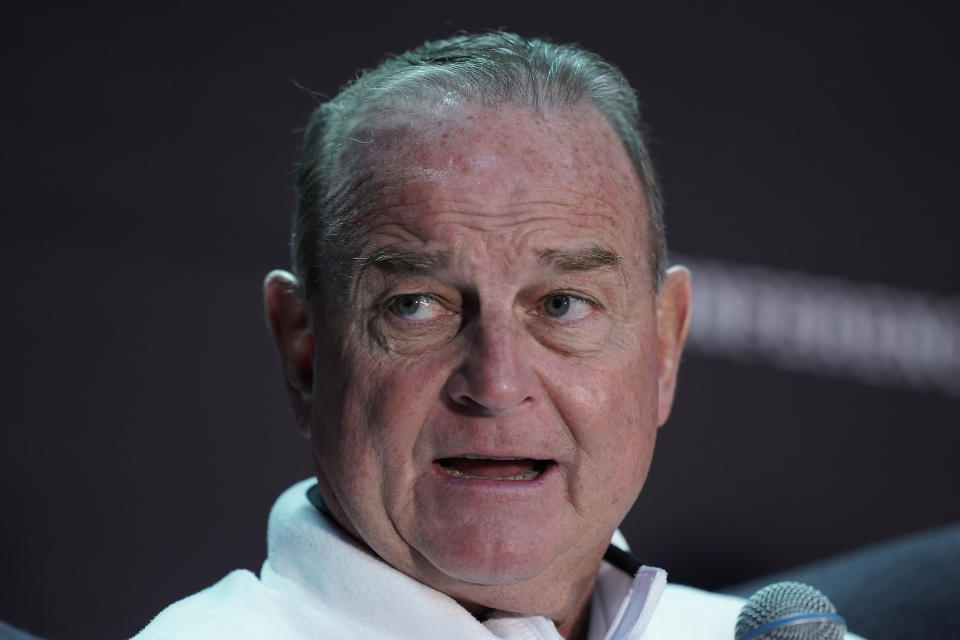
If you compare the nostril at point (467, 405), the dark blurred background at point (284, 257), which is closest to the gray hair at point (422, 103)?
the nostril at point (467, 405)

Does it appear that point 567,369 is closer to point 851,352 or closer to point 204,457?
point 204,457

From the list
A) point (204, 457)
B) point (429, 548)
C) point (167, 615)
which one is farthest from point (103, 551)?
point (429, 548)

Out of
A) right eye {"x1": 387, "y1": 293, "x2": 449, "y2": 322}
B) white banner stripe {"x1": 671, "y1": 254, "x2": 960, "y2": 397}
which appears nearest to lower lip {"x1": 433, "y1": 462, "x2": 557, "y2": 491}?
right eye {"x1": 387, "y1": 293, "x2": 449, "y2": 322}

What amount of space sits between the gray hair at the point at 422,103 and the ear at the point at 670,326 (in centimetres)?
10

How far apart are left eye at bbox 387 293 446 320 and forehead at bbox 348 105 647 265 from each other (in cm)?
7

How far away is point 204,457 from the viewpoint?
2.71m

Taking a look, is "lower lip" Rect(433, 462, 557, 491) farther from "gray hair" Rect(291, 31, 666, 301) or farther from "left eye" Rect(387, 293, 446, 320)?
"gray hair" Rect(291, 31, 666, 301)

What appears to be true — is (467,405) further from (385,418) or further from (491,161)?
(491,161)

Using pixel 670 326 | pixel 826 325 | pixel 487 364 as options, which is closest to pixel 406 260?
pixel 487 364

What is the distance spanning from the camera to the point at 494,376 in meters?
1.20

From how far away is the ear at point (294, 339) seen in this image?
4.84 ft

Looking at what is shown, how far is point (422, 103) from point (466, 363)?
332 millimetres

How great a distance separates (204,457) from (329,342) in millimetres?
1457

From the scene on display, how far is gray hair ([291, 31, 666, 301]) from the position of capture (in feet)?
4.45
